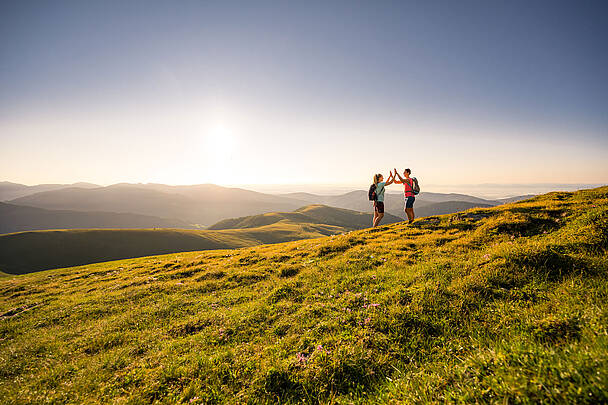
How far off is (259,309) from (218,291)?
576cm

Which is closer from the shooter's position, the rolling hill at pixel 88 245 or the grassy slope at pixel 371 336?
the grassy slope at pixel 371 336

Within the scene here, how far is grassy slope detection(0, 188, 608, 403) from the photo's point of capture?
370 cm

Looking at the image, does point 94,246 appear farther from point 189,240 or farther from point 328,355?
point 328,355

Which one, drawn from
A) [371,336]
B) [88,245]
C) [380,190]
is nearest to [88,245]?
[88,245]

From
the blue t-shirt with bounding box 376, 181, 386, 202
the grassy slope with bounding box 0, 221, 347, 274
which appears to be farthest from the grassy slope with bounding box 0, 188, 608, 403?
the grassy slope with bounding box 0, 221, 347, 274

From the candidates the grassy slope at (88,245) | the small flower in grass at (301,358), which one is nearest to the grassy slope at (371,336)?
the small flower in grass at (301,358)

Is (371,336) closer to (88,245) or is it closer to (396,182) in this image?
(396,182)

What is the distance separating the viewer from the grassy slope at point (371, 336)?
146 inches

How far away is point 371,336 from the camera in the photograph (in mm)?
6078

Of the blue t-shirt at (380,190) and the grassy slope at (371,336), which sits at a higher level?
the blue t-shirt at (380,190)

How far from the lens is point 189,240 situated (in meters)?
166

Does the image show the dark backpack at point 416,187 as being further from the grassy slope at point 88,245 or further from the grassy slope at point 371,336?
the grassy slope at point 88,245

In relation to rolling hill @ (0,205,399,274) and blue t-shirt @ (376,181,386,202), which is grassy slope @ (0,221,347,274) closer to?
rolling hill @ (0,205,399,274)

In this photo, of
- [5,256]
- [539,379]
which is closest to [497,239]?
[539,379]
